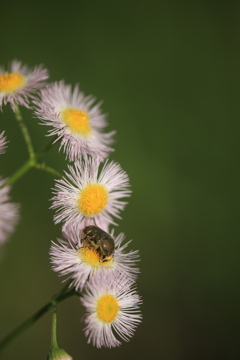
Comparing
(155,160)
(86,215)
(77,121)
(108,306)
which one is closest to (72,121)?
(77,121)

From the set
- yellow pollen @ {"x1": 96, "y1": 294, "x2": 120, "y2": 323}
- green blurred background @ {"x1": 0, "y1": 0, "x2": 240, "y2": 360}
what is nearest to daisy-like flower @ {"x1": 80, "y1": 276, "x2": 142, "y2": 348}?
yellow pollen @ {"x1": 96, "y1": 294, "x2": 120, "y2": 323}

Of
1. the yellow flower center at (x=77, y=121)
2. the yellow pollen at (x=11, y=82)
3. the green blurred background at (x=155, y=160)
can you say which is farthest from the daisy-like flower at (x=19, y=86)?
the green blurred background at (x=155, y=160)

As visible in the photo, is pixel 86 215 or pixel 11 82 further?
pixel 11 82

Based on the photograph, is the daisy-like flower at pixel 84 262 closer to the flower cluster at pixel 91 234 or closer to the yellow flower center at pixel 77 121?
the flower cluster at pixel 91 234

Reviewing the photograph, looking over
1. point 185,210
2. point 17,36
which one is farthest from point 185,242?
point 17,36

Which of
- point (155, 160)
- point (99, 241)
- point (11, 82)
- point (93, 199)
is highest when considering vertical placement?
point (155, 160)

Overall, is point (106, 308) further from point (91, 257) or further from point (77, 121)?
point (77, 121)
